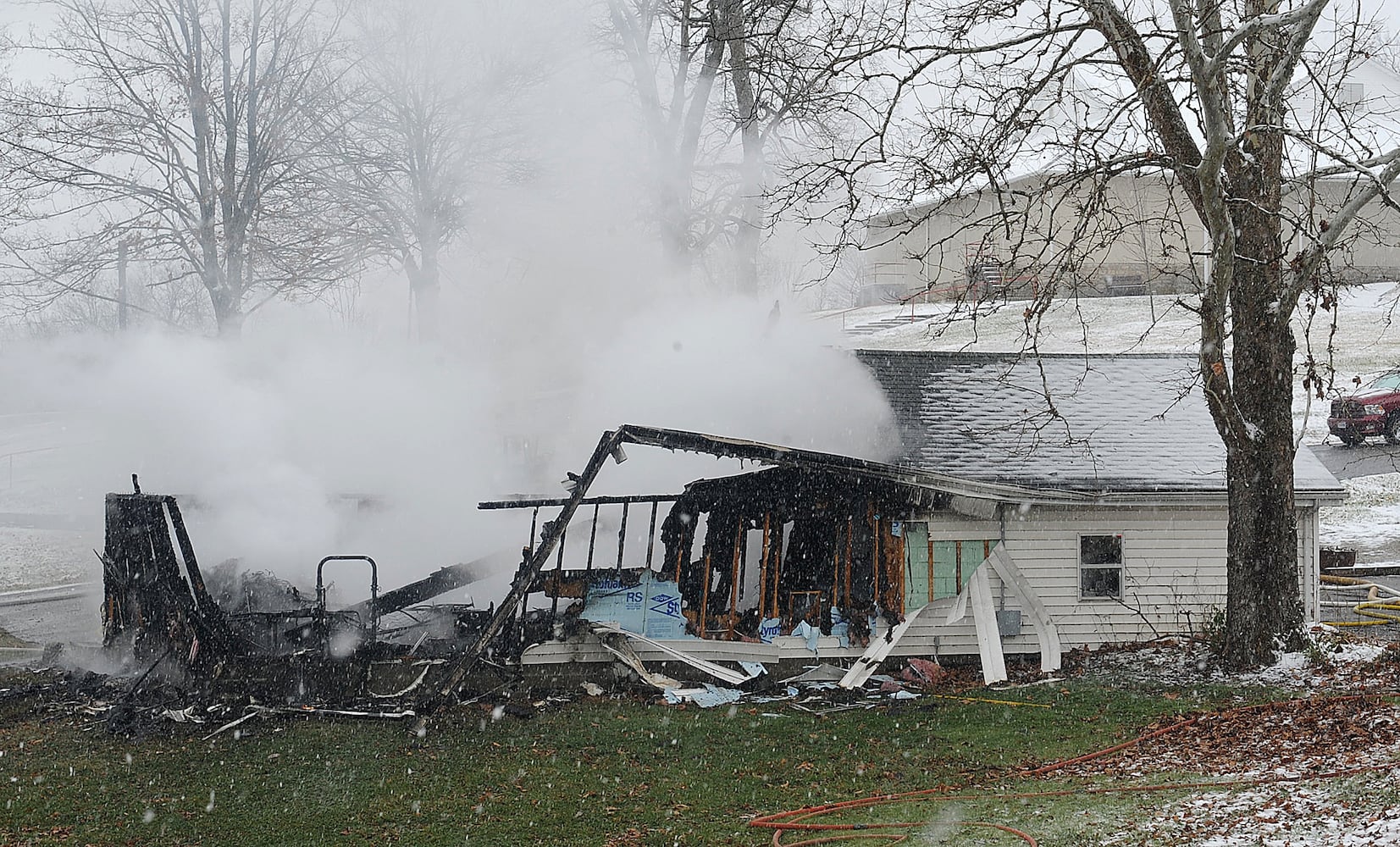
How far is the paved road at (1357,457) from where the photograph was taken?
22.5 m

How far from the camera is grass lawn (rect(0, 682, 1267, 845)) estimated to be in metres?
7.28

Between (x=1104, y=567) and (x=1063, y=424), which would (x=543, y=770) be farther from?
(x=1063, y=424)

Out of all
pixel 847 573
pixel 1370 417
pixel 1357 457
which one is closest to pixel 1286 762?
pixel 847 573

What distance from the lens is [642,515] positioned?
15.7m

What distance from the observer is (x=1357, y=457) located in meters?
23.2

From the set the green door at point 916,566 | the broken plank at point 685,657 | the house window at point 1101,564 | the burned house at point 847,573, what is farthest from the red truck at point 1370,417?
the broken plank at point 685,657

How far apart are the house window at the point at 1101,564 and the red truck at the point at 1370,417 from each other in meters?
12.7

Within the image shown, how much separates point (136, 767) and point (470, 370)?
10.6 m

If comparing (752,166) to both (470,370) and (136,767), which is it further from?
(136,767)

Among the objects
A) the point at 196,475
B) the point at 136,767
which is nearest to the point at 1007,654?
the point at 136,767

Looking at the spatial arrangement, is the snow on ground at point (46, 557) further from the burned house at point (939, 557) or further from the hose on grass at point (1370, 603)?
the hose on grass at point (1370, 603)

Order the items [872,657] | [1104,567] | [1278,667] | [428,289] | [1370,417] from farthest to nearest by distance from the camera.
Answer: [428,289]
[1370,417]
[1104,567]
[872,657]
[1278,667]

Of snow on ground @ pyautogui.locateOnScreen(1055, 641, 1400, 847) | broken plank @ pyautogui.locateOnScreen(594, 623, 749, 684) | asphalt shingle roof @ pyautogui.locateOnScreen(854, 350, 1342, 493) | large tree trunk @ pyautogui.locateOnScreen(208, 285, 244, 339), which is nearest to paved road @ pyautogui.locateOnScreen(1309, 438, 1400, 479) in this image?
asphalt shingle roof @ pyautogui.locateOnScreen(854, 350, 1342, 493)

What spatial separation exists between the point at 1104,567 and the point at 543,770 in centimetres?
769
